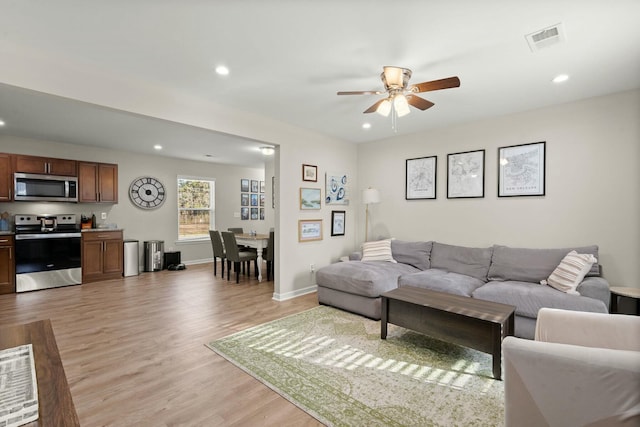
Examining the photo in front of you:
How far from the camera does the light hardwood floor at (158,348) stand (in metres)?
1.93

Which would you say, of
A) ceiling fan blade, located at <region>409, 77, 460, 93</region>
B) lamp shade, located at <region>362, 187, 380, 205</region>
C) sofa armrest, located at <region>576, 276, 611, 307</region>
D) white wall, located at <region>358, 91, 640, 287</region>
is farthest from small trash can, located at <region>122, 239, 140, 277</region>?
sofa armrest, located at <region>576, 276, 611, 307</region>

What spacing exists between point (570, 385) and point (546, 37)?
2357 millimetres

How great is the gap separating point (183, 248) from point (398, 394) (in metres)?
6.41

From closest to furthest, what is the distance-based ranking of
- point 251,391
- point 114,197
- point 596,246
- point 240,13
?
point 240,13, point 251,391, point 596,246, point 114,197

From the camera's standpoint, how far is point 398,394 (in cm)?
209

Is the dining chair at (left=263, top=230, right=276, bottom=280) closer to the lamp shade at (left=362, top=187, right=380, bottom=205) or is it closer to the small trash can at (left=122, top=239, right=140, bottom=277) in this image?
the lamp shade at (left=362, top=187, right=380, bottom=205)

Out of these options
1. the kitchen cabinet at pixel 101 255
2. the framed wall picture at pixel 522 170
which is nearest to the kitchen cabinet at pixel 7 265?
the kitchen cabinet at pixel 101 255

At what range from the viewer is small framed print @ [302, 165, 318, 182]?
4.67 metres

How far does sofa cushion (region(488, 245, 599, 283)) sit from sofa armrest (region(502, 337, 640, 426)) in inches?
100

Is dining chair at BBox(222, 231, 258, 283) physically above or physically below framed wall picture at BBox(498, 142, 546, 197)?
below

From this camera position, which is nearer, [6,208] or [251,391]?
[251,391]

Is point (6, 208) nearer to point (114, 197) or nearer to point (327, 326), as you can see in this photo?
point (114, 197)

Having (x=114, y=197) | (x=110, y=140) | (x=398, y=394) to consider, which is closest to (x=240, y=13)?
(x=398, y=394)

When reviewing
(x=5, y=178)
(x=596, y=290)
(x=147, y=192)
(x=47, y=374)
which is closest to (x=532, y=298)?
(x=596, y=290)
